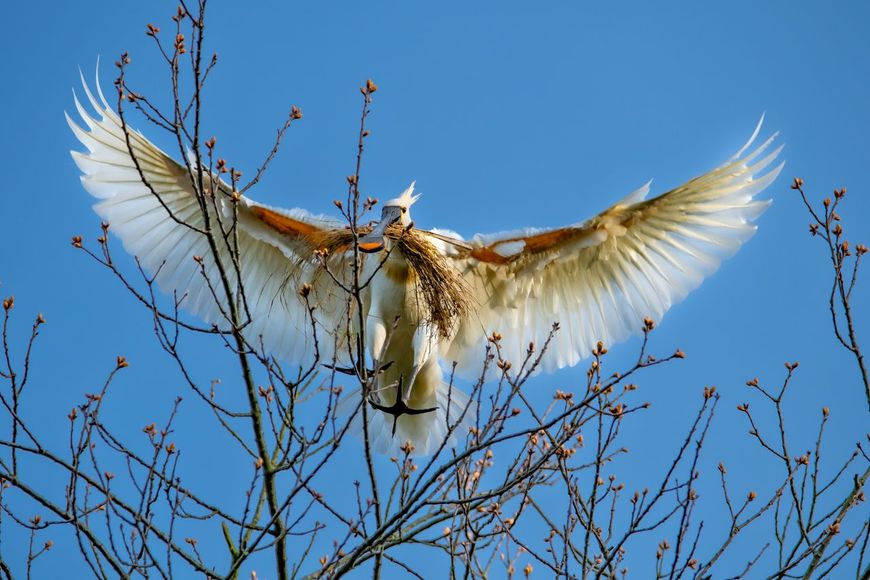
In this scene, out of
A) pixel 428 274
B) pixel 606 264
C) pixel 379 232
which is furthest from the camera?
pixel 606 264

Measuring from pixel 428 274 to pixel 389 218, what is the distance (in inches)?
19.2

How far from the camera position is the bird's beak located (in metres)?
6.28

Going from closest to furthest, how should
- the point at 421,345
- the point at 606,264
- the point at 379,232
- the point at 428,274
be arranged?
1. the point at 379,232
2. the point at 428,274
3. the point at 421,345
4. the point at 606,264

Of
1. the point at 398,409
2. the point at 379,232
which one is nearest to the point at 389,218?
the point at 379,232

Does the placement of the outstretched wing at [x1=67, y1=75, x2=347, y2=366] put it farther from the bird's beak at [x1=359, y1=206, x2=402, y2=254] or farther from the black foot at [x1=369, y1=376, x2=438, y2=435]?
the black foot at [x1=369, y1=376, x2=438, y2=435]

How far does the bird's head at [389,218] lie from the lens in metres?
6.35

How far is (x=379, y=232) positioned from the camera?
663cm

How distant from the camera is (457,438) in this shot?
23.3ft

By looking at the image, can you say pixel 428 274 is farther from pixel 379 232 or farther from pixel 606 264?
pixel 606 264

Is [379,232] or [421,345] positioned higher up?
[379,232]

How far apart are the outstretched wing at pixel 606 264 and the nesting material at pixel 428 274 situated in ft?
0.97

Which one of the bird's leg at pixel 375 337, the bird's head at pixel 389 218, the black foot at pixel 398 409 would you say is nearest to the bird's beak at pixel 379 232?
the bird's head at pixel 389 218

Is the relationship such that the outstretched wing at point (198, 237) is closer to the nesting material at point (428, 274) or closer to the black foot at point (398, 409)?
the nesting material at point (428, 274)

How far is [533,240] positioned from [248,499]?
130 inches
